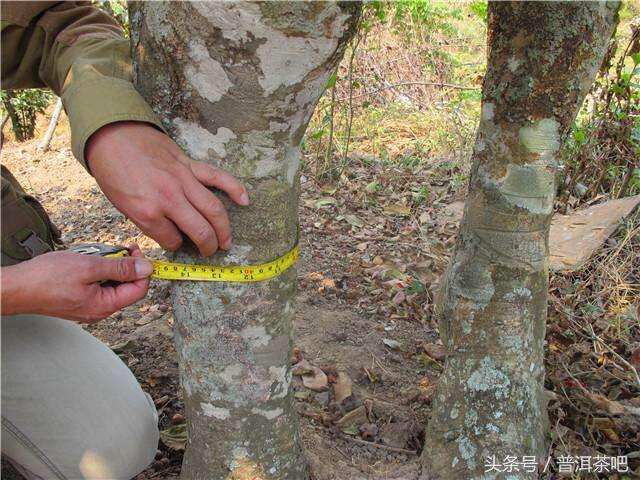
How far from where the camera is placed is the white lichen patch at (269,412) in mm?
1539

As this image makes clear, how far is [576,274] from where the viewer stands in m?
3.20

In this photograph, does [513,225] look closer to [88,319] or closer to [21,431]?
[88,319]

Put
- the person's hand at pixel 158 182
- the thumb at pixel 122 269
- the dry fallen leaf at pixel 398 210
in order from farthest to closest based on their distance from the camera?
the dry fallen leaf at pixel 398 210 → the thumb at pixel 122 269 → the person's hand at pixel 158 182

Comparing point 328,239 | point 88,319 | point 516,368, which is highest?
point 88,319

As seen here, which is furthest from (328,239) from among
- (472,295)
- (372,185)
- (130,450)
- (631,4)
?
(631,4)

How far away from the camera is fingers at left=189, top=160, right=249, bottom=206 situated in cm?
129

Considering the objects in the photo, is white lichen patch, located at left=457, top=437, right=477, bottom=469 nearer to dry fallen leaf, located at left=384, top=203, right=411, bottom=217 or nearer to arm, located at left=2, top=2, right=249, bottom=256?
arm, located at left=2, top=2, right=249, bottom=256

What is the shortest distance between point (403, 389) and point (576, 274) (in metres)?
1.34

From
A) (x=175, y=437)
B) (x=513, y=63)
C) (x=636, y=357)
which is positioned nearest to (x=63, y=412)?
(x=175, y=437)

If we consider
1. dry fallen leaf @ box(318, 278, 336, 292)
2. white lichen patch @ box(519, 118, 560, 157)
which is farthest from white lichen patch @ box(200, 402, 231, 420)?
dry fallen leaf @ box(318, 278, 336, 292)

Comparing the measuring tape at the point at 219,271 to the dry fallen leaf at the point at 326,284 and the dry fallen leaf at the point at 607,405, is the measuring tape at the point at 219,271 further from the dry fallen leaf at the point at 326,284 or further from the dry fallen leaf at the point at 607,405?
the dry fallen leaf at the point at 326,284

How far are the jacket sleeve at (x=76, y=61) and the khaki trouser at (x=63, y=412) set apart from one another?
780 millimetres

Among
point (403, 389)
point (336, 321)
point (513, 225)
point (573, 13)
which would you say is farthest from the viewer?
point (336, 321)

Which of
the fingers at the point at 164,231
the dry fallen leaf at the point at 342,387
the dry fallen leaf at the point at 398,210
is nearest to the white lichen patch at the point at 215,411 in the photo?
the fingers at the point at 164,231
